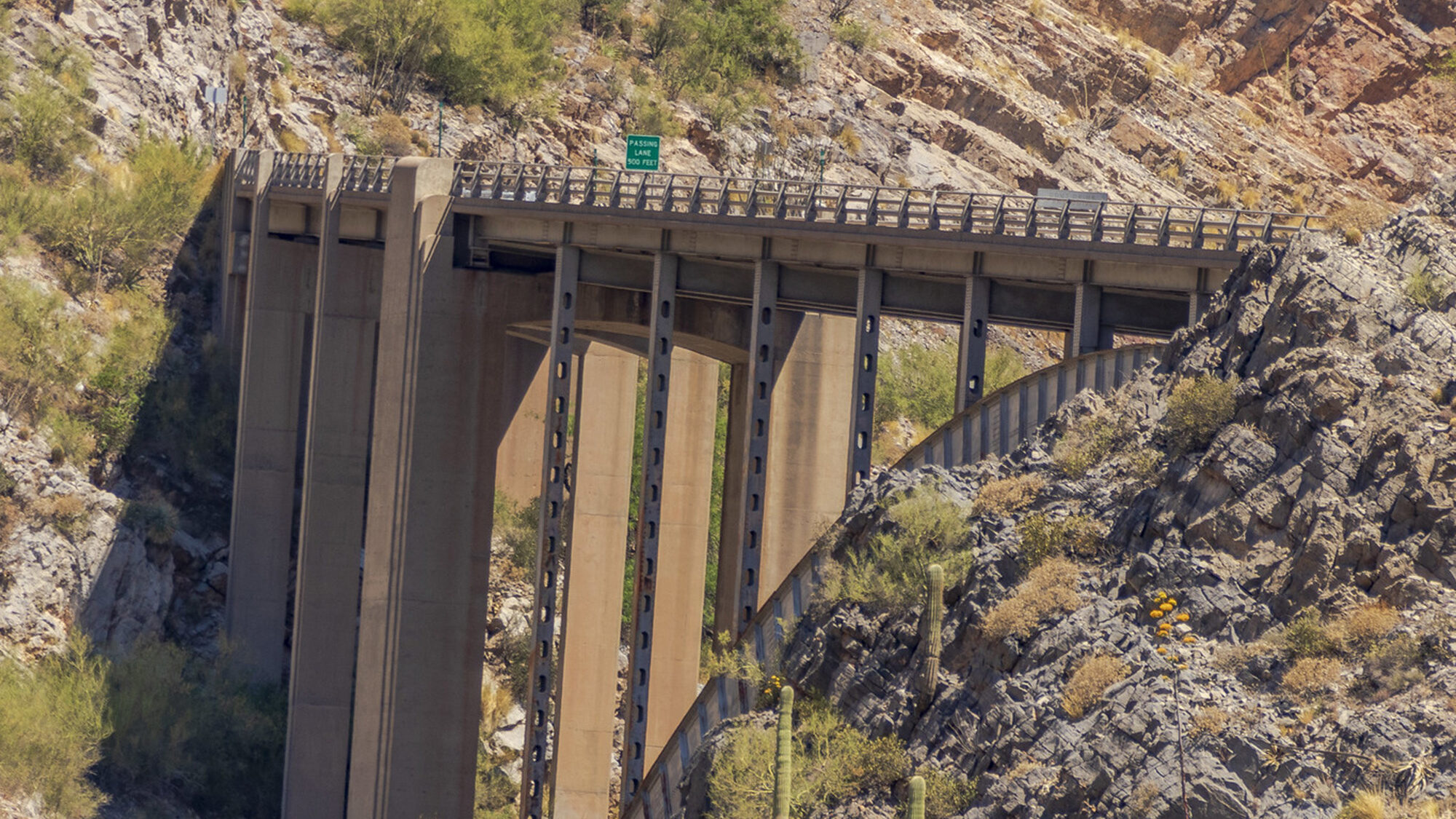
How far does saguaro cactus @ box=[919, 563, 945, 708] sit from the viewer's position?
25984mm

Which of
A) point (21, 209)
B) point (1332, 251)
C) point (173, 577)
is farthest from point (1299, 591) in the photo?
point (21, 209)

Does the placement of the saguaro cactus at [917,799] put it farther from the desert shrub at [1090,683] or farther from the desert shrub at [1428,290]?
the desert shrub at [1428,290]

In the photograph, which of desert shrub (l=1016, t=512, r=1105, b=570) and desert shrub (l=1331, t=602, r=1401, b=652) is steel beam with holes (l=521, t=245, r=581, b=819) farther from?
desert shrub (l=1331, t=602, r=1401, b=652)

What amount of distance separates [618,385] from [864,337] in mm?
16592

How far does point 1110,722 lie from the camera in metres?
23.3

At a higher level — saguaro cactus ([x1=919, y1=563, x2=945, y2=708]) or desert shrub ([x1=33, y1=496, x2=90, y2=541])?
desert shrub ([x1=33, y1=496, x2=90, y2=541])

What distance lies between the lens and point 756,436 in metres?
40.8

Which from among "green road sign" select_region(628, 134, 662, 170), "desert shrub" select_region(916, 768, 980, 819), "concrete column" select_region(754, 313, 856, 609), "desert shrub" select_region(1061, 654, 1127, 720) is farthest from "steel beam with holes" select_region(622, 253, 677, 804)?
"desert shrub" select_region(1061, 654, 1127, 720)

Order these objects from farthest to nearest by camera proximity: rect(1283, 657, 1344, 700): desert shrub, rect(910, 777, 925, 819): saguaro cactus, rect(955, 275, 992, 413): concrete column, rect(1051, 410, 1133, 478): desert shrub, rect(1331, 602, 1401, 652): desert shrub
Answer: rect(955, 275, 992, 413): concrete column → rect(1051, 410, 1133, 478): desert shrub → rect(1331, 602, 1401, 652): desert shrub → rect(1283, 657, 1344, 700): desert shrub → rect(910, 777, 925, 819): saguaro cactus

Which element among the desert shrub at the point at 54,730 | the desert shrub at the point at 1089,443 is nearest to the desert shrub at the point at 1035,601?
the desert shrub at the point at 1089,443

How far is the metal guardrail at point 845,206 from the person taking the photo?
106ft

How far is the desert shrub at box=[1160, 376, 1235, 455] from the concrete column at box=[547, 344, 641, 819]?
88.5 feet

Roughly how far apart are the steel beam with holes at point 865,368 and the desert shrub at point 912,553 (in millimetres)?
8209

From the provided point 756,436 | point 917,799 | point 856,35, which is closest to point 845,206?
point 756,436
